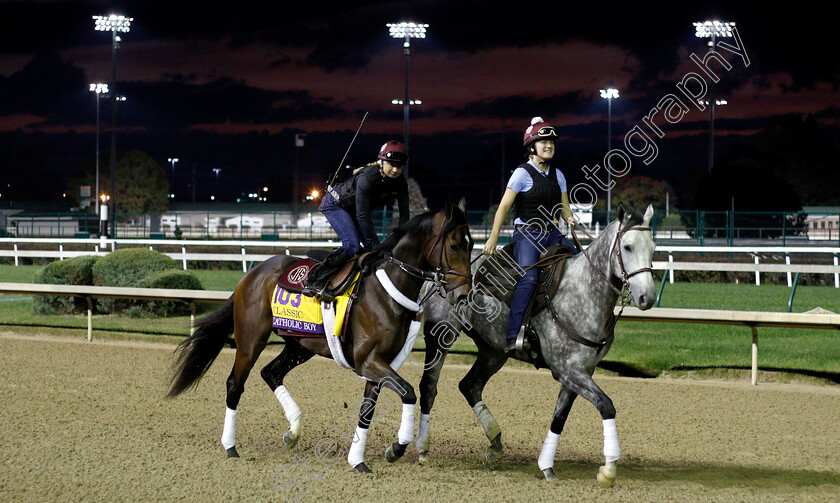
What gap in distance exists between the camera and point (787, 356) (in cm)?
954

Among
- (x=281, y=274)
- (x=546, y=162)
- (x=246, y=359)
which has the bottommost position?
(x=246, y=359)

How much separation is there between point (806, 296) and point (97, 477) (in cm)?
1421

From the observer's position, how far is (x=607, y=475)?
4902 millimetres

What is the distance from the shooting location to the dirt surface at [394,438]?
489 cm

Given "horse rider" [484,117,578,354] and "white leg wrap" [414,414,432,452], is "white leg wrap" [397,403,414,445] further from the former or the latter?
"horse rider" [484,117,578,354]

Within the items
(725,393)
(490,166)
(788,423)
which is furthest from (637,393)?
(490,166)

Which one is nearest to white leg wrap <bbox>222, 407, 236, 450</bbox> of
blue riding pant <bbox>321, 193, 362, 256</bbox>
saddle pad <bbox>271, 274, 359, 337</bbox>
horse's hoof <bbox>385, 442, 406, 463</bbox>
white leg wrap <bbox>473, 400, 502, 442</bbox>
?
saddle pad <bbox>271, 274, 359, 337</bbox>

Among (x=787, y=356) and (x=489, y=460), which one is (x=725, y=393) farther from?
(x=489, y=460)

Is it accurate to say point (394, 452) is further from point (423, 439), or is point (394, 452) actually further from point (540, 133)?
point (540, 133)

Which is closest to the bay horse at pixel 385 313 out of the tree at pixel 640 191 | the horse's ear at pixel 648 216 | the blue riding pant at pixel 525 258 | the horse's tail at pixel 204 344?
the horse's tail at pixel 204 344

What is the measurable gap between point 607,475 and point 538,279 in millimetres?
1367

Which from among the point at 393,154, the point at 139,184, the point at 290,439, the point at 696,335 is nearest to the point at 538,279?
the point at 393,154

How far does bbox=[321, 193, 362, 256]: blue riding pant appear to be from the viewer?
5906 millimetres

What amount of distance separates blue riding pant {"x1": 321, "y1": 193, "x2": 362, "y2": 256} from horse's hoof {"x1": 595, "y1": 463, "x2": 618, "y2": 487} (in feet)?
7.25
